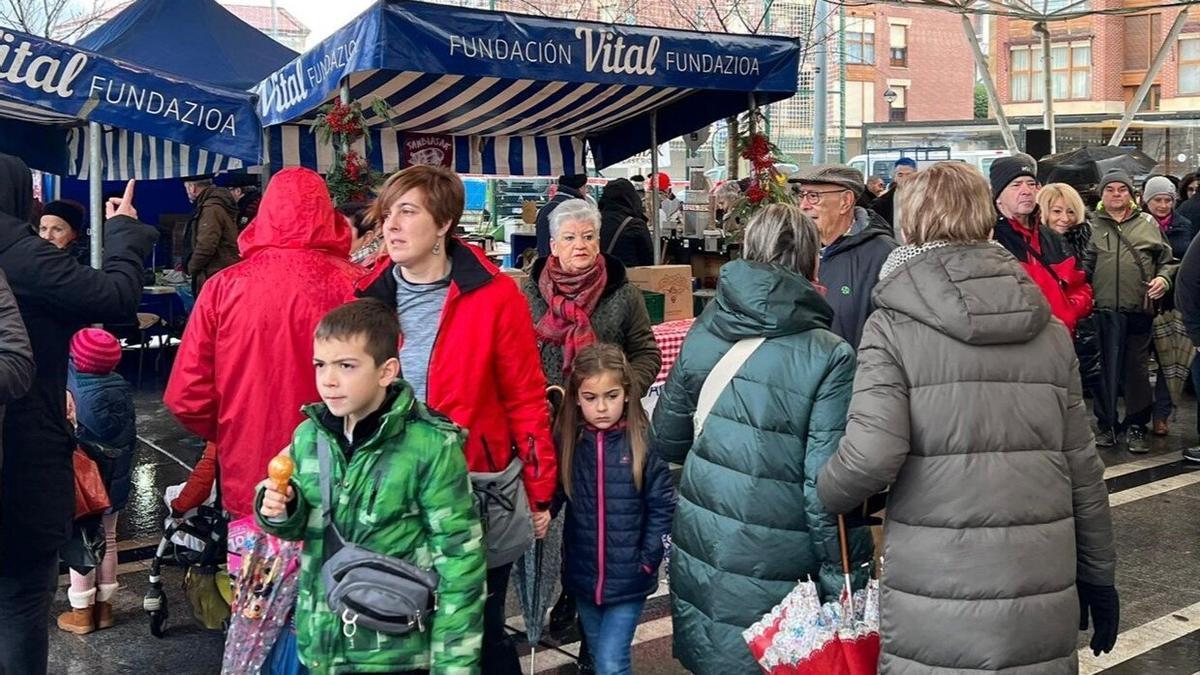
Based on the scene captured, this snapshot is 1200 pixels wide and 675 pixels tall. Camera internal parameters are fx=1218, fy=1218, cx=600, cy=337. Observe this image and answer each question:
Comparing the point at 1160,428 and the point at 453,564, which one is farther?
the point at 1160,428

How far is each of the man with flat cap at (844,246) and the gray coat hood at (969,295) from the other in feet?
4.96

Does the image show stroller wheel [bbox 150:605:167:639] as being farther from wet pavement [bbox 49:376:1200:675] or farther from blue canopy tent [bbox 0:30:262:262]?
blue canopy tent [bbox 0:30:262:262]

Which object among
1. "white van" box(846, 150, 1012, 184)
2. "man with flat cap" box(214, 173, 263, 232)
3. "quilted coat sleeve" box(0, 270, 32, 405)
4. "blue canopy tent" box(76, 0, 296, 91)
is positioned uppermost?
"blue canopy tent" box(76, 0, 296, 91)

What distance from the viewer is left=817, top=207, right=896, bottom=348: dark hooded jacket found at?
512 cm

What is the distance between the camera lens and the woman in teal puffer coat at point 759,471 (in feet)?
11.2

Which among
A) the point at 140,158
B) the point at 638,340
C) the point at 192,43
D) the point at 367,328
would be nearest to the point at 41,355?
the point at 367,328

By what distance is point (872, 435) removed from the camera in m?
3.19

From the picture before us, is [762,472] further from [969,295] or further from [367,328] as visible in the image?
[367,328]

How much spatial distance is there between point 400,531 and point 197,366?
50.3 inches

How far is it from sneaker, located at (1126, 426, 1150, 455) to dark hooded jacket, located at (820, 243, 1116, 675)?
6488 millimetres

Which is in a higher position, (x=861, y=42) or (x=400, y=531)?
(x=861, y=42)

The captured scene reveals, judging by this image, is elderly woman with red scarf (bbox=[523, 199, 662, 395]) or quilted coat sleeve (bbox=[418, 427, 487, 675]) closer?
quilted coat sleeve (bbox=[418, 427, 487, 675])

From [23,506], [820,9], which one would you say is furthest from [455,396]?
[820,9]

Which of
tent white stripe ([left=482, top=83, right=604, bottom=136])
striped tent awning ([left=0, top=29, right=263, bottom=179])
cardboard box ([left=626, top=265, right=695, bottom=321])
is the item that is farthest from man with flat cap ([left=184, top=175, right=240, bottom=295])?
cardboard box ([left=626, top=265, right=695, bottom=321])
